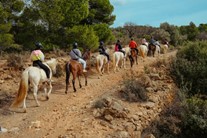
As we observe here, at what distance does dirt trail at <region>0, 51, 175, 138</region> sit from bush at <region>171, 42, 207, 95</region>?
150 inches

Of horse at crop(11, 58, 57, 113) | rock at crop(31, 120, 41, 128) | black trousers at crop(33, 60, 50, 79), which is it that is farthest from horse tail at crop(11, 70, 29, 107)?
rock at crop(31, 120, 41, 128)

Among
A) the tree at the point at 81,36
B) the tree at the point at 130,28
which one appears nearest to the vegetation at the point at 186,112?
the tree at the point at 81,36

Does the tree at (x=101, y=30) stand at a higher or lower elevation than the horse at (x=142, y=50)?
higher

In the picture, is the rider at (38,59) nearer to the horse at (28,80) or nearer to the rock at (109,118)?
the horse at (28,80)

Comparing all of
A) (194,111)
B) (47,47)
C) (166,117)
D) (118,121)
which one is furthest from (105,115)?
(47,47)

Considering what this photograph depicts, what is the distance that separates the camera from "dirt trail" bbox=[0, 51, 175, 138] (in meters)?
12.4

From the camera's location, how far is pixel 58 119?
13688 mm

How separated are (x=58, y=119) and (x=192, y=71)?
833 centimetres

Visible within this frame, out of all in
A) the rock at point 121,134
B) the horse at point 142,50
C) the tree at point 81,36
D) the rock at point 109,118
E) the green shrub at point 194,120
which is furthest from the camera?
the horse at point 142,50

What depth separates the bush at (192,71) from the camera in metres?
18.1

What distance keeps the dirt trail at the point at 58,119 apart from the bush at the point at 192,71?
3812mm

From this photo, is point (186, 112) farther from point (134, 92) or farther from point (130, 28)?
point (130, 28)

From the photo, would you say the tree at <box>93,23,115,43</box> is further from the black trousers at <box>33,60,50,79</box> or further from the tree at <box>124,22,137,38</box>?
the tree at <box>124,22,137,38</box>

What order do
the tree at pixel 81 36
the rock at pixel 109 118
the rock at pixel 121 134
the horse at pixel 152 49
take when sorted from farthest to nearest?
the horse at pixel 152 49
the tree at pixel 81 36
the rock at pixel 109 118
the rock at pixel 121 134
